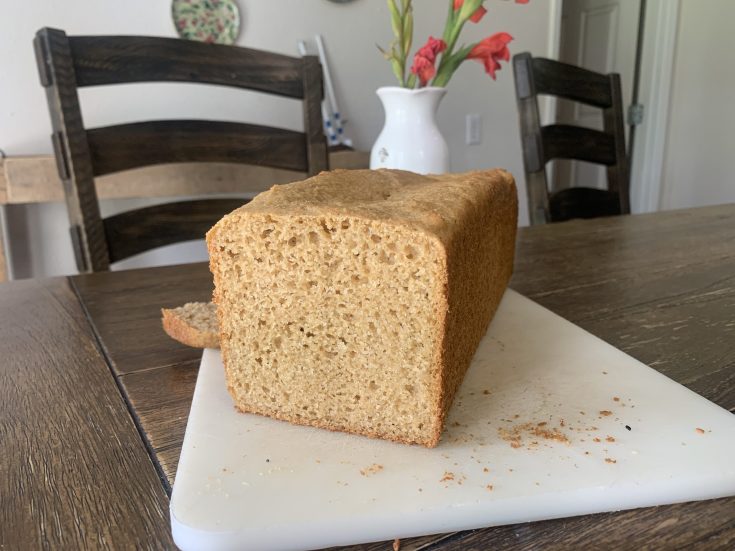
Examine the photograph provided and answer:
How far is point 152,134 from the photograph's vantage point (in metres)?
1.19

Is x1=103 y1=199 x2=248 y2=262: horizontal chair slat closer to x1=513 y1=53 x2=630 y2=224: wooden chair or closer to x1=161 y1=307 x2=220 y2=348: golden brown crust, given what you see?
x1=161 y1=307 x2=220 y2=348: golden brown crust

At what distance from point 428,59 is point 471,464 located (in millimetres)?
806

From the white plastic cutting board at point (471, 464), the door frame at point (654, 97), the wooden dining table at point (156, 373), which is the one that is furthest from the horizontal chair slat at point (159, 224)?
the door frame at point (654, 97)

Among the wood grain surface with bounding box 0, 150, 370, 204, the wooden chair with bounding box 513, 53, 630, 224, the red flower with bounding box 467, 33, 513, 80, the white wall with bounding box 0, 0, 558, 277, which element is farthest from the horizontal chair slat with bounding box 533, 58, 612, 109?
the white wall with bounding box 0, 0, 558, 277

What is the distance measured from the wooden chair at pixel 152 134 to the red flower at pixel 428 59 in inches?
13.7

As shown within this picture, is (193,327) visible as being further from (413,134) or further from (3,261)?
(3,261)

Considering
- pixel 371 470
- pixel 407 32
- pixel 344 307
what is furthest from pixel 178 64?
pixel 371 470

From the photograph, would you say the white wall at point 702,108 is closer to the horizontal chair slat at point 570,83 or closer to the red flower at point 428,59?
the horizontal chair slat at point 570,83

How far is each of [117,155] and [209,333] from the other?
0.69m

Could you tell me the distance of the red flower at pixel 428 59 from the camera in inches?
40.7

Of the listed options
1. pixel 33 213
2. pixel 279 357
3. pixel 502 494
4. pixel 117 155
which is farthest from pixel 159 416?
pixel 33 213

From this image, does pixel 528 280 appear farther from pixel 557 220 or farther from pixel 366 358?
pixel 557 220

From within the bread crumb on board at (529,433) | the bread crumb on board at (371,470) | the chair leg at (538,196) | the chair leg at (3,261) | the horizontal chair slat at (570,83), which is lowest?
the chair leg at (3,261)

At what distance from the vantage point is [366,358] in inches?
20.1
